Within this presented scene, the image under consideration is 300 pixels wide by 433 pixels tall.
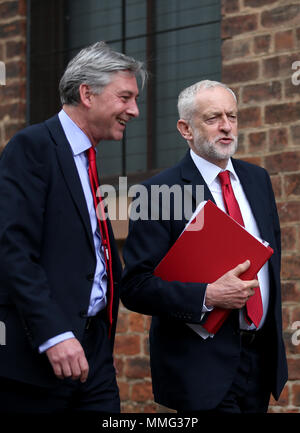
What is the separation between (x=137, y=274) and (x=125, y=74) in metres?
0.86

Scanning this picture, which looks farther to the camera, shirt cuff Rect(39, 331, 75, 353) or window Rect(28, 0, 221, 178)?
window Rect(28, 0, 221, 178)

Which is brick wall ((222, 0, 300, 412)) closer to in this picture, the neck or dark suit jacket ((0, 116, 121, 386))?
the neck

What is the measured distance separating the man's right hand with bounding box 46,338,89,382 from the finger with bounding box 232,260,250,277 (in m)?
0.81

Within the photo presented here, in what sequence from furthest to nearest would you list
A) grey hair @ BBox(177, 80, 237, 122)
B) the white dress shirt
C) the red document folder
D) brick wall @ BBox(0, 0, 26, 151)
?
brick wall @ BBox(0, 0, 26, 151) → grey hair @ BBox(177, 80, 237, 122) → the white dress shirt → the red document folder

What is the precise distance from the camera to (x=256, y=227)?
3928mm

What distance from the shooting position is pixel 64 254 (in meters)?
3.30

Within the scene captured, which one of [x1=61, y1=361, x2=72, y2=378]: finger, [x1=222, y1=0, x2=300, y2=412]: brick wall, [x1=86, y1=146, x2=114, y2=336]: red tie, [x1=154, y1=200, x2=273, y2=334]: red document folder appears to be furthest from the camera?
[x1=222, y1=0, x2=300, y2=412]: brick wall

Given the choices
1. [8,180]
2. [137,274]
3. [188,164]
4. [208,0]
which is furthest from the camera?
[208,0]

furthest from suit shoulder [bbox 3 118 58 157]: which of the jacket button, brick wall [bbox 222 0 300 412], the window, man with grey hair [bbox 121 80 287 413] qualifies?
the window

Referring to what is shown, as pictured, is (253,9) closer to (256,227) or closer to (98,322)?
(256,227)

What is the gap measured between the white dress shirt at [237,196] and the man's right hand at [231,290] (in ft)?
0.90

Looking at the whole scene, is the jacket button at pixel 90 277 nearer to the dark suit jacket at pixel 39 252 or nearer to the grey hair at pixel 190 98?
the dark suit jacket at pixel 39 252

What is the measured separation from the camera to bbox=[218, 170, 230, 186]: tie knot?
393 centimetres

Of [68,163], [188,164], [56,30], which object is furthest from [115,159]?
[68,163]
